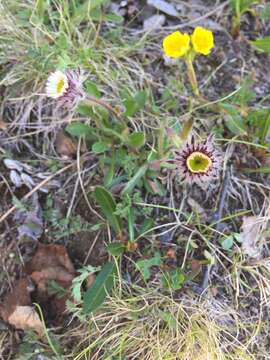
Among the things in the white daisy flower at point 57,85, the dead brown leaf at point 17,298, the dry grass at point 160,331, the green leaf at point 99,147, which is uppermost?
the white daisy flower at point 57,85

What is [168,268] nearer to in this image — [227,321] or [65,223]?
[227,321]

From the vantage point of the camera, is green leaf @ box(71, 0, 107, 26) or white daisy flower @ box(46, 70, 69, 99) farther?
green leaf @ box(71, 0, 107, 26)

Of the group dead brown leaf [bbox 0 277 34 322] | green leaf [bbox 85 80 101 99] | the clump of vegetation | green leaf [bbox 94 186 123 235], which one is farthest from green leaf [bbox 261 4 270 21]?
dead brown leaf [bbox 0 277 34 322]

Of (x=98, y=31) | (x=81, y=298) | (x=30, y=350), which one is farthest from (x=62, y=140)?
(x=30, y=350)

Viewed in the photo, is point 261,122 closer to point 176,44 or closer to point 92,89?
point 176,44

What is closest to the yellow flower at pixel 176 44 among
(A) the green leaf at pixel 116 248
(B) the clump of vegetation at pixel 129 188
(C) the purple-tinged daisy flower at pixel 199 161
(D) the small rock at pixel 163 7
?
(B) the clump of vegetation at pixel 129 188

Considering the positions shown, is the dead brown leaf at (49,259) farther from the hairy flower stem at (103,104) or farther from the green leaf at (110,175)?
the hairy flower stem at (103,104)

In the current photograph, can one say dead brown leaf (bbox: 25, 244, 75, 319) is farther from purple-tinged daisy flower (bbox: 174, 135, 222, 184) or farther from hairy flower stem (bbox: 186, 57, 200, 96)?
hairy flower stem (bbox: 186, 57, 200, 96)
